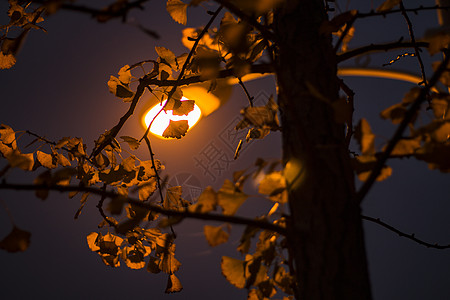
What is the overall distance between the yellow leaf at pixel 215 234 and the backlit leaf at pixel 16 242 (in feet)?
0.59

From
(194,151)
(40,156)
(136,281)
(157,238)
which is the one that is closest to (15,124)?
(194,151)

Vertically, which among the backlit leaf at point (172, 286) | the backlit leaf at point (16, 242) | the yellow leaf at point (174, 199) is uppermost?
the yellow leaf at point (174, 199)

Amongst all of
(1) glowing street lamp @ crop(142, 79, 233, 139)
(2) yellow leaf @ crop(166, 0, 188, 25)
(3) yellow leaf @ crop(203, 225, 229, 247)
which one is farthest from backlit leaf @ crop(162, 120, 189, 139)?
(3) yellow leaf @ crop(203, 225, 229, 247)

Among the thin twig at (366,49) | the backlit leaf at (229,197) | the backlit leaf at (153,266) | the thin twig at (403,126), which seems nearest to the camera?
the thin twig at (403,126)

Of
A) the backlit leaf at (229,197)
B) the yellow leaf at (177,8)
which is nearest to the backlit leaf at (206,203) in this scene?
the backlit leaf at (229,197)

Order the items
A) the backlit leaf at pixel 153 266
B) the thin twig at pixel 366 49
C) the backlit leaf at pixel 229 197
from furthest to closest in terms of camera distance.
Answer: the backlit leaf at pixel 153 266 < the thin twig at pixel 366 49 < the backlit leaf at pixel 229 197

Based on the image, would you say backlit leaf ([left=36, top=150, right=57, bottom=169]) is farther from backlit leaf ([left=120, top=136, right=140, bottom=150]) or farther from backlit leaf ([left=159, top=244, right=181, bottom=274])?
backlit leaf ([left=159, top=244, right=181, bottom=274])

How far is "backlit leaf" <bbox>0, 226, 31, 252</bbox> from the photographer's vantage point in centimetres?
32

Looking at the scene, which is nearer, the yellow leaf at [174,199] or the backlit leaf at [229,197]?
the backlit leaf at [229,197]

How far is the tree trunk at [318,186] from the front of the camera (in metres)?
0.33

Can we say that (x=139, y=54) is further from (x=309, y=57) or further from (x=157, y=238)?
(x=309, y=57)

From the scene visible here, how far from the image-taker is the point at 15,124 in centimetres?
151

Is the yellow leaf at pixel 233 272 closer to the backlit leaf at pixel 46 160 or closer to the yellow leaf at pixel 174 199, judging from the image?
the yellow leaf at pixel 174 199

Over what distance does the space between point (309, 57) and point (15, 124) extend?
1.53 metres
